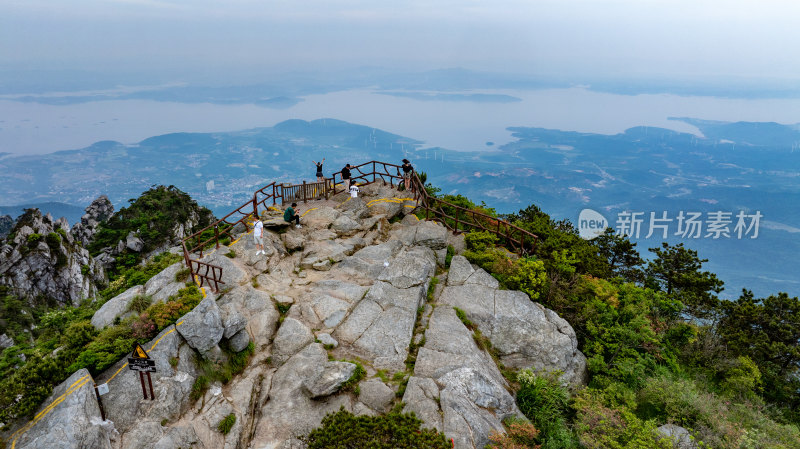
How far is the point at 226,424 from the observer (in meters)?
8.75

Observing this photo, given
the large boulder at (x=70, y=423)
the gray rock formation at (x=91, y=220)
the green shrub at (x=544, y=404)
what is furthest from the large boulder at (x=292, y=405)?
the gray rock formation at (x=91, y=220)

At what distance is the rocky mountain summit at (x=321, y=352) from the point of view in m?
8.45

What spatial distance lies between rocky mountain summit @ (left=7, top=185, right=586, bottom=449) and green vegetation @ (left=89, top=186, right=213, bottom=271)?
1443 inches

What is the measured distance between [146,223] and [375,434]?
48353 mm

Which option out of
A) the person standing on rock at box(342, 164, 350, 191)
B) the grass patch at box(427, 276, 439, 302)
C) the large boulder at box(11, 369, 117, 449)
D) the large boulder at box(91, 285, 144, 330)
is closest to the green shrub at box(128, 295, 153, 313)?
the large boulder at box(91, 285, 144, 330)

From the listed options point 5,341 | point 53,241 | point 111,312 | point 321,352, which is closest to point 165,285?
point 111,312

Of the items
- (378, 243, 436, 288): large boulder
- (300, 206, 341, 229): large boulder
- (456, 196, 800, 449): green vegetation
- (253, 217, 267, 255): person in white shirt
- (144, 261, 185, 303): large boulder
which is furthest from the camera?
(300, 206, 341, 229): large boulder

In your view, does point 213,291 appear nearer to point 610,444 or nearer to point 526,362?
point 526,362

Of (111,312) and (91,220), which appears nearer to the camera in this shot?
(111,312)

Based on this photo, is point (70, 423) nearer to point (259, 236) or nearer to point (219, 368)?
point (219, 368)

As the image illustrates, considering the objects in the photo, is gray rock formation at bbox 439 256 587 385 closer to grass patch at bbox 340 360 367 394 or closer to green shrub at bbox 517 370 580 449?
green shrub at bbox 517 370 580 449

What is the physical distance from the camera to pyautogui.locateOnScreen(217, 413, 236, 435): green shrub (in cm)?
870

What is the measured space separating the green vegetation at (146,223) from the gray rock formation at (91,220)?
4799 mm

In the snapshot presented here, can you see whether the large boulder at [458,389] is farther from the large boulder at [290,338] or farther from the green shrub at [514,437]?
the large boulder at [290,338]
